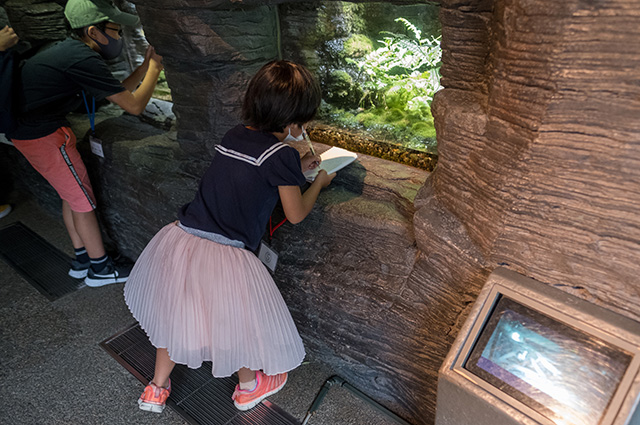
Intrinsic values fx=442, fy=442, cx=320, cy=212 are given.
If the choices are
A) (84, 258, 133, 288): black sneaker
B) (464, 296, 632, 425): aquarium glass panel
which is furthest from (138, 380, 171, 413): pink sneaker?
(464, 296, 632, 425): aquarium glass panel

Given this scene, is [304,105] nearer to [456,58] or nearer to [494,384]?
[456,58]

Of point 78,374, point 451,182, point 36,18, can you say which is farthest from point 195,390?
point 36,18

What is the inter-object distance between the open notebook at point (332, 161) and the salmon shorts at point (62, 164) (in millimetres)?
1603

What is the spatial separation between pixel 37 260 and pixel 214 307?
217 cm

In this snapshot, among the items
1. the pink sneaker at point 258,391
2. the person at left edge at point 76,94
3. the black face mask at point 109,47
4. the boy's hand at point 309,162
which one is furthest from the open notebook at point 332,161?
the black face mask at point 109,47

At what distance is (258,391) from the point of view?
2236mm

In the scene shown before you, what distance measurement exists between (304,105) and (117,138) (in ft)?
6.22

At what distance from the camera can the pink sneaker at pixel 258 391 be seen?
2211 mm

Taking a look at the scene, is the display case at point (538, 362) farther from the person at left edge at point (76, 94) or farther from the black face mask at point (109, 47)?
the black face mask at point (109, 47)

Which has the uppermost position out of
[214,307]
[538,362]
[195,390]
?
[538,362]

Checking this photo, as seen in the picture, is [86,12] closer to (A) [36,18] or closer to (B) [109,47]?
(B) [109,47]

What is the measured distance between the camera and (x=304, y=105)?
1.73m

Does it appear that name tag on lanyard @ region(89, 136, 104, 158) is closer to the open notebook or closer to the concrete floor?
the concrete floor

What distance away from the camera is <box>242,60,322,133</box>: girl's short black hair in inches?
66.5
